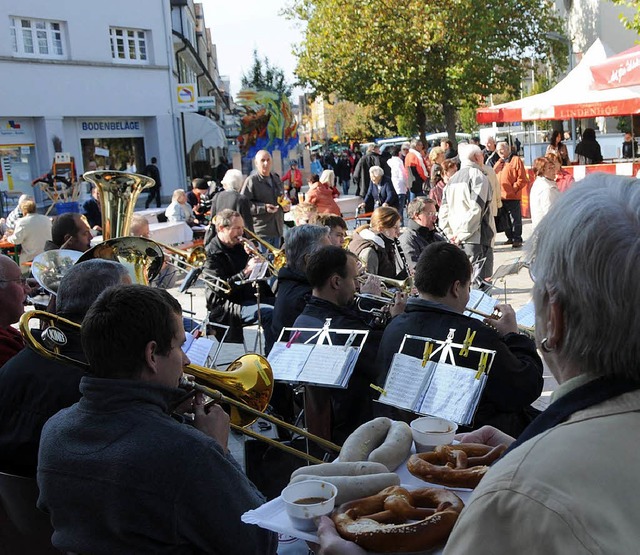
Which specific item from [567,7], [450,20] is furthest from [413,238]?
[567,7]

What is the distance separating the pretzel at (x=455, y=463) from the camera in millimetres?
1972

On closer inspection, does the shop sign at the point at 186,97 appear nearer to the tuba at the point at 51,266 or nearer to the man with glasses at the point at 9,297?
the tuba at the point at 51,266

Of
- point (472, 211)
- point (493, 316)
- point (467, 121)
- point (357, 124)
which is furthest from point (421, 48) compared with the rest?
point (357, 124)

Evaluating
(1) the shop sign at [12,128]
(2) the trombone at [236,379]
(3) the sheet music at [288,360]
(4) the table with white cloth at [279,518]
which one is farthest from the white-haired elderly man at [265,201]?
(1) the shop sign at [12,128]

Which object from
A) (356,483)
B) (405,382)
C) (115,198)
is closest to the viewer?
(356,483)

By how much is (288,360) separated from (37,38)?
22506 mm

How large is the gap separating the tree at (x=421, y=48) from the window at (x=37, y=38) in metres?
8.08

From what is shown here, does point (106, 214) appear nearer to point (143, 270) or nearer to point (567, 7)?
point (143, 270)

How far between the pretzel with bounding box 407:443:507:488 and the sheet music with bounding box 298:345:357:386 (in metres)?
1.25

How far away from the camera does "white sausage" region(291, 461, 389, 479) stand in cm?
200

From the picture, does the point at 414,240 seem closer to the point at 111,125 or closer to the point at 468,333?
the point at 468,333

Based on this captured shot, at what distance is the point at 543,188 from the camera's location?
336 inches

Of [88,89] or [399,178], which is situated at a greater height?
[88,89]

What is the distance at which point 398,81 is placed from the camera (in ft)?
76.5
